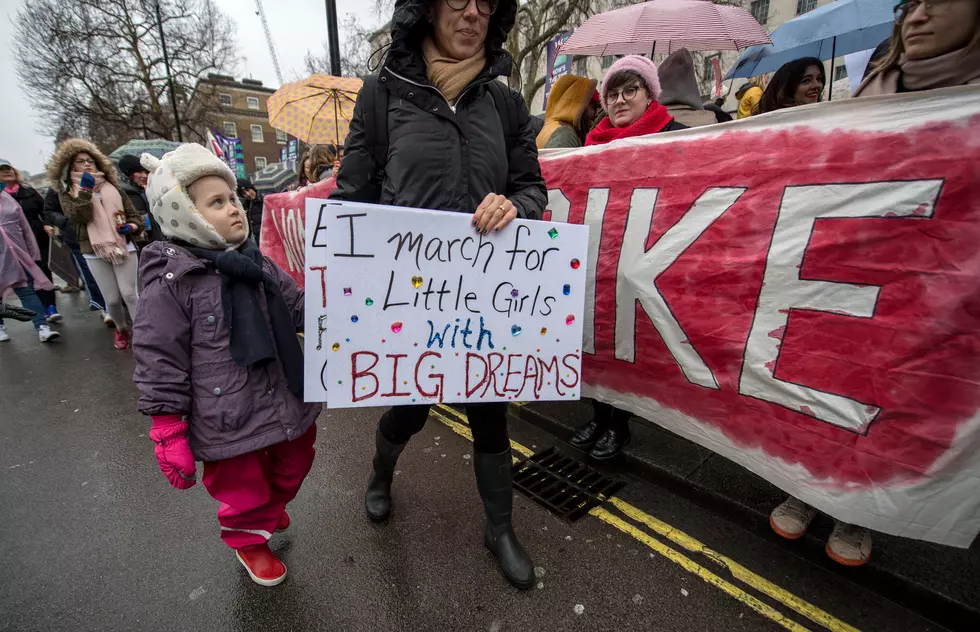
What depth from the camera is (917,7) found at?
1787 mm

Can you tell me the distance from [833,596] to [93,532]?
11.2ft

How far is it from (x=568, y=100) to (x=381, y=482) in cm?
326

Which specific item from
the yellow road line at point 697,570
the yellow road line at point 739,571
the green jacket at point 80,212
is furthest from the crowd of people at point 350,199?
the green jacket at point 80,212

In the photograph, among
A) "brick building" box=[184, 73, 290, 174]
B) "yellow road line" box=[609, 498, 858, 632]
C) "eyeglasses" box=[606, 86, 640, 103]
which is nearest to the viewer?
"yellow road line" box=[609, 498, 858, 632]

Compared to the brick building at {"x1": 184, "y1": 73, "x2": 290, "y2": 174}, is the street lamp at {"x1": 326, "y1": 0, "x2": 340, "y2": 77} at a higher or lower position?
lower

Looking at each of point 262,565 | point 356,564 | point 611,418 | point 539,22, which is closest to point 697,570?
point 611,418

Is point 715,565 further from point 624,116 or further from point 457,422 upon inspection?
point 624,116

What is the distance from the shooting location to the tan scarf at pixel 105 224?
487cm

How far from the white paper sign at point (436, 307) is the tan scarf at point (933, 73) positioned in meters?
1.42

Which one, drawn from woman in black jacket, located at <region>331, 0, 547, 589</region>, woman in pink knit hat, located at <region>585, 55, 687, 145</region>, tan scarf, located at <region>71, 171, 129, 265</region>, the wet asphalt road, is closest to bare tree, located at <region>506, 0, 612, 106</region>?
tan scarf, located at <region>71, 171, 129, 265</region>

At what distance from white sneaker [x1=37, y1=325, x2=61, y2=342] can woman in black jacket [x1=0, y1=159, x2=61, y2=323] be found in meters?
0.62

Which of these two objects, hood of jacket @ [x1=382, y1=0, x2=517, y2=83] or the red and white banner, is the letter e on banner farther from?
hood of jacket @ [x1=382, y1=0, x2=517, y2=83]

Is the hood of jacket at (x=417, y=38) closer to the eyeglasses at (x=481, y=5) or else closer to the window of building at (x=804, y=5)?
the eyeglasses at (x=481, y=5)

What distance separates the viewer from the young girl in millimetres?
1608
